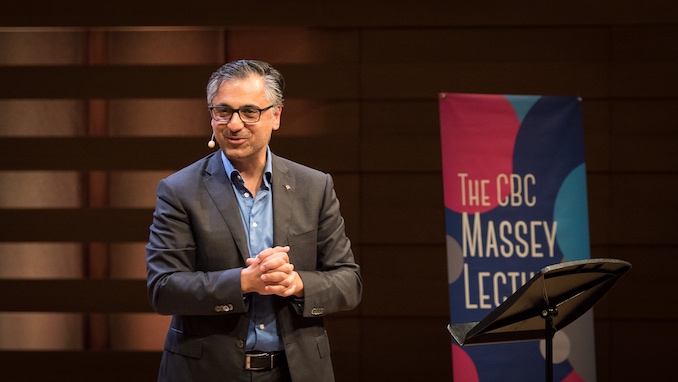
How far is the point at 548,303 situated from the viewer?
196cm

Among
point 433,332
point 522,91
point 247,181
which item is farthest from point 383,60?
point 247,181

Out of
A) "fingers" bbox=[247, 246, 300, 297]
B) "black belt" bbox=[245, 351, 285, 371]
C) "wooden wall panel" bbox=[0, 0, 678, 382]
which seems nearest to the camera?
"fingers" bbox=[247, 246, 300, 297]

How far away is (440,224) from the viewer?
411cm

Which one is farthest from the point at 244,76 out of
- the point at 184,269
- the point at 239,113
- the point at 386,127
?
the point at 386,127

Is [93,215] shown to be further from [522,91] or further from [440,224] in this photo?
[522,91]

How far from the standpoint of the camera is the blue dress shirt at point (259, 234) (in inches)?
77.9

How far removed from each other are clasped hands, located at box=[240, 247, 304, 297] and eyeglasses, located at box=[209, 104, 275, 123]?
0.39 metres

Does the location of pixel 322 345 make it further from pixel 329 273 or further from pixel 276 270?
pixel 276 270

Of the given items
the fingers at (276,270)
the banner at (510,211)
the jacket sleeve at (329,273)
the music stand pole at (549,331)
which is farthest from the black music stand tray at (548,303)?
the banner at (510,211)

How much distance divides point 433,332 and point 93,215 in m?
2.09

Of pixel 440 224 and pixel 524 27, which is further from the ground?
pixel 524 27

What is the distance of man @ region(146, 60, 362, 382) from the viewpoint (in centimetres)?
192

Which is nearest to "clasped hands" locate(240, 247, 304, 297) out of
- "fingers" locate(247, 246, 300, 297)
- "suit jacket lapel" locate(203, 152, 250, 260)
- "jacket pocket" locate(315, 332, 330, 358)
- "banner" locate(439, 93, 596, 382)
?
"fingers" locate(247, 246, 300, 297)

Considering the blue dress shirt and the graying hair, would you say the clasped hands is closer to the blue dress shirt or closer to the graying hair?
the blue dress shirt
